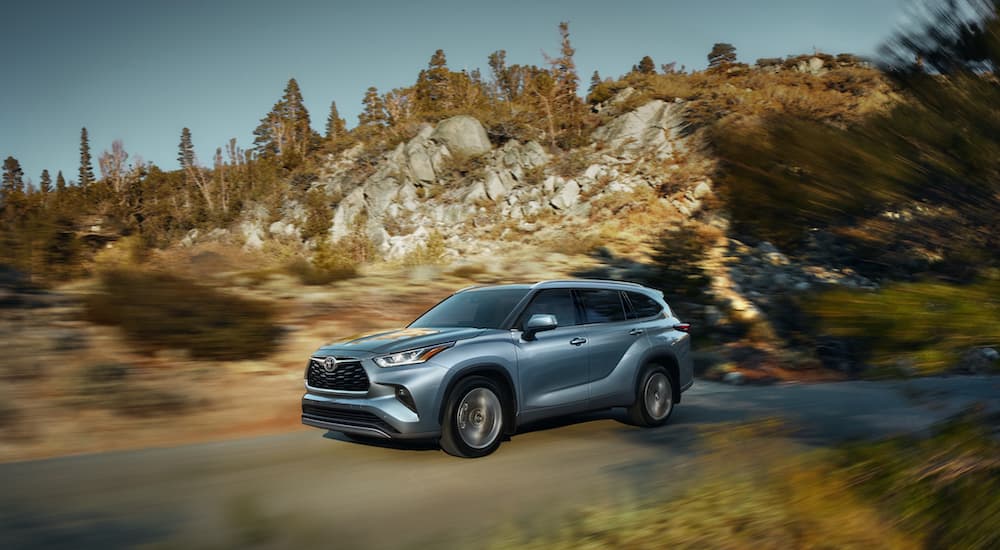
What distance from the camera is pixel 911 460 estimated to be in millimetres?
4324

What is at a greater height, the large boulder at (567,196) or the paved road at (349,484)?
the large boulder at (567,196)

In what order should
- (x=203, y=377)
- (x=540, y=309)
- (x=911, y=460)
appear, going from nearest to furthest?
(x=911, y=460) < (x=540, y=309) < (x=203, y=377)

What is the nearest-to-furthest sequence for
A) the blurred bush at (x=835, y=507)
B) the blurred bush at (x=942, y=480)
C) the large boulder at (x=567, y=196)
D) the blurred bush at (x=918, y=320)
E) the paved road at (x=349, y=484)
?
the blurred bush at (x=918, y=320), the blurred bush at (x=942, y=480), the blurred bush at (x=835, y=507), the paved road at (x=349, y=484), the large boulder at (x=567, y=196)

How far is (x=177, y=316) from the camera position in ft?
35.2

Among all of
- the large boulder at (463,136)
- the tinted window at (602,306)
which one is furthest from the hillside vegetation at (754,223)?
the large boulder at (463,136)

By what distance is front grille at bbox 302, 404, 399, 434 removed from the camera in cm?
725

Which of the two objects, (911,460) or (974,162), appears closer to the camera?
(974,162)

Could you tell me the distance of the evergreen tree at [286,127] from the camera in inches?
3944

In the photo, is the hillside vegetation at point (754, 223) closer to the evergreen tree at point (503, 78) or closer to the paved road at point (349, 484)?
the paved road at point (349, 484)

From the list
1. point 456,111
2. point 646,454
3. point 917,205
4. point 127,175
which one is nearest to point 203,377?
point 646,454

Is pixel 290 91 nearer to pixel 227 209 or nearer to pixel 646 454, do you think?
pixel 227 209

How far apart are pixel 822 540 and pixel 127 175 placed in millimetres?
88224

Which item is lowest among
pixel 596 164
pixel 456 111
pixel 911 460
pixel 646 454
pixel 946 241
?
pixel 646 454

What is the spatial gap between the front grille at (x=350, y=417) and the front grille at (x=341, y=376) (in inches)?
7.9
